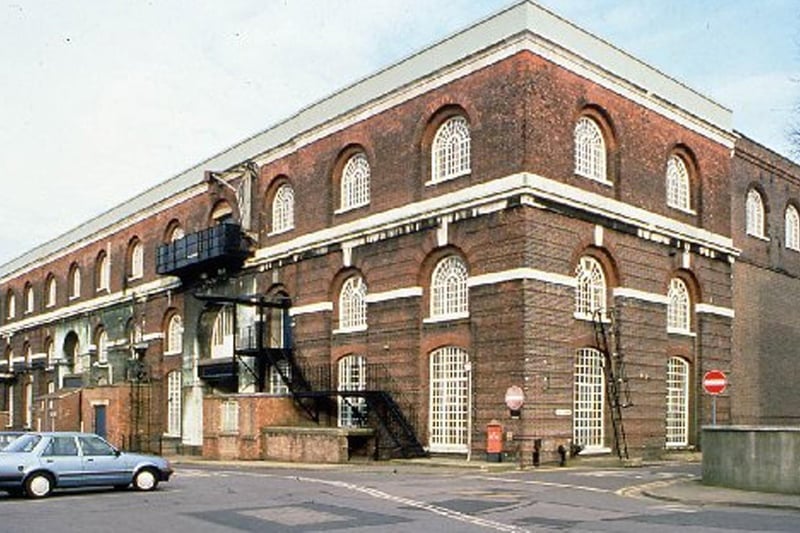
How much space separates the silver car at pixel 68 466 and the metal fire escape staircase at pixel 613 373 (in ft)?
47.3

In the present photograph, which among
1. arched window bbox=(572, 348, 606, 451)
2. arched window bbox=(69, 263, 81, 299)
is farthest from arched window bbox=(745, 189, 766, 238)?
arched window bbox=(69, 263, 81, 299)

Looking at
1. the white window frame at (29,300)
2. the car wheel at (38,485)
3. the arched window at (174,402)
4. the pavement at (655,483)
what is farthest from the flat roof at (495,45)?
the white window frame at (29,300)

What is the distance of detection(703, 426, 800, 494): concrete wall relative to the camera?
17531 mm

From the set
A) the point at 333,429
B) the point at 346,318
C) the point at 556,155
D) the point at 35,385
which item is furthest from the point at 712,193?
the point at 35,385

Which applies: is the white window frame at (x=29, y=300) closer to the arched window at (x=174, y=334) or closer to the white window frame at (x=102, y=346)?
the white window frame at (x=102, y=346)

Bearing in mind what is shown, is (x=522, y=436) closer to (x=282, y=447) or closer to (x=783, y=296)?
(x=282, y=447)

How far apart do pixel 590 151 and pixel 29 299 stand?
5062cm

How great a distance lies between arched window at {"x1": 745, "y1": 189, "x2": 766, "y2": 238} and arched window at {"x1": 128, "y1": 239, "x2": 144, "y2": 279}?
30.6 m

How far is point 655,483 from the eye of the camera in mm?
20562

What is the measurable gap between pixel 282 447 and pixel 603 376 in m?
10.7

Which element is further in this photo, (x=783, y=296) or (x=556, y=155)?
(x=783, y=296)

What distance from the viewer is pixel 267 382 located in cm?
3847

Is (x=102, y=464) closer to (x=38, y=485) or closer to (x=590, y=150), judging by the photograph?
(x=38, y=485)

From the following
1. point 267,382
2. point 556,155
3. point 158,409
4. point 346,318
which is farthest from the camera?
point 158,409
